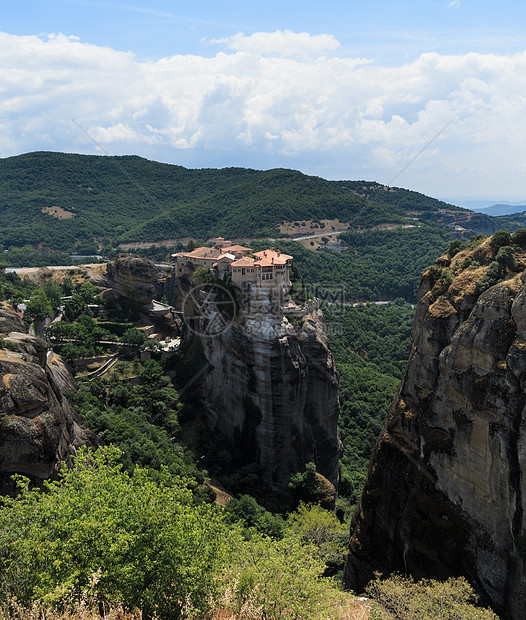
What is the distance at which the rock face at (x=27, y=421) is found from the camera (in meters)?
21.0

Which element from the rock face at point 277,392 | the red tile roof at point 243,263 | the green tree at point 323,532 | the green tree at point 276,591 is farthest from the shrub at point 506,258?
the red tile roof at point 243,263

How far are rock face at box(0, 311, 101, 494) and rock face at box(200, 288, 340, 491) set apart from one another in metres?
24.7

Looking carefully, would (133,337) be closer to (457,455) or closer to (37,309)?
(37,309)

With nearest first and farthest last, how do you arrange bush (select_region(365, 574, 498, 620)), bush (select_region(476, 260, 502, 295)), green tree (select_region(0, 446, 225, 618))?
green tree (select_region(0, 446, 225, 618)) < bush (select_region(365, 574, 498, 620)) < bush (select_region(476, 260, 502, 295))

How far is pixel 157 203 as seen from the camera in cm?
18125

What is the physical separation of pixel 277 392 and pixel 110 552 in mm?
35020

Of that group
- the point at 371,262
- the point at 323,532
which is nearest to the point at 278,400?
the point at 323,532

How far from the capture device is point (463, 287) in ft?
83.3

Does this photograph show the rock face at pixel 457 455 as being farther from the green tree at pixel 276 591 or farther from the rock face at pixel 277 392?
the rock face at pixel 277 392

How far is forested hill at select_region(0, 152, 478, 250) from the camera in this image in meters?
148

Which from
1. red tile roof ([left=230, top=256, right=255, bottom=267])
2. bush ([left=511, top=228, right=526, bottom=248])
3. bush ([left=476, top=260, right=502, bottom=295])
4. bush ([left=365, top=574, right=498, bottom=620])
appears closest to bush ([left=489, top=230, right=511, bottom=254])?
bush ([left=511, top=228, right=526, bottom=248])

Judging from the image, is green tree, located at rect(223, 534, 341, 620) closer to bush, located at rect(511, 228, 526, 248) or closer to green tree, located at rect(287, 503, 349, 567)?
green tree, located at rect(287, 503, 349, 567)

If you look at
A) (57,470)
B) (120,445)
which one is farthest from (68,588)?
(120,445)

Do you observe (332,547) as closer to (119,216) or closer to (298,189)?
(298,189)
